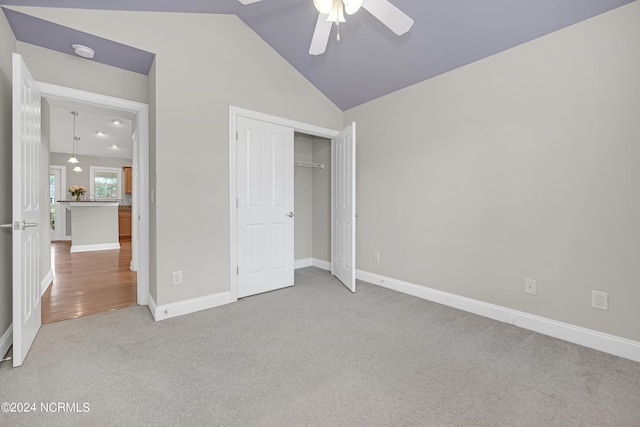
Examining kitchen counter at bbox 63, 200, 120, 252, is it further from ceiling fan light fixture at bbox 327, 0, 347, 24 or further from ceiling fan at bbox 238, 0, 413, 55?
ceiling fan light fixture at bbox 327, 0, 347, 24

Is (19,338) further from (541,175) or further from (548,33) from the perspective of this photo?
(548,33)

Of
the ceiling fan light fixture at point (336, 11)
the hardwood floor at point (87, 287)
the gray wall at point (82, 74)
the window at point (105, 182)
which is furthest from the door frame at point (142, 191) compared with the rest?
the window at point (105, 182)

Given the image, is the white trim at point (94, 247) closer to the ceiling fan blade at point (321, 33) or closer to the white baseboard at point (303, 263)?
the white baseboard at point (303, 263)

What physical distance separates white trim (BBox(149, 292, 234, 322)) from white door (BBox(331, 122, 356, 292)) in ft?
4.84

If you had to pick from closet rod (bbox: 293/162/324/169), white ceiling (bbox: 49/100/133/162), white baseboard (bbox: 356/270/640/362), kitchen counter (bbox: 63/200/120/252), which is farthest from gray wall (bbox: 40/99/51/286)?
white baseboard (bbox: 356/270/640/362)

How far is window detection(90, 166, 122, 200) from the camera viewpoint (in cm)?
868

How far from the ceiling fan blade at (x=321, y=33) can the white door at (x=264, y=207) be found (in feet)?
4.37

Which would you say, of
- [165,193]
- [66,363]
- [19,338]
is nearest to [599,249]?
[165,193]

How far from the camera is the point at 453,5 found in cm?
231

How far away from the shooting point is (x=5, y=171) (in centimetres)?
213

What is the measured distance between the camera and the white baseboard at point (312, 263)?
4.61 m

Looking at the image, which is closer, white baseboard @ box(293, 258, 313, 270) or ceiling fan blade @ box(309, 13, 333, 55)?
ceiling fan blade @ box(309, 13, 333, 55)

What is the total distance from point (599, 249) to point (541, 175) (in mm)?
688

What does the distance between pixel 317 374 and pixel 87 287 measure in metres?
3.46
